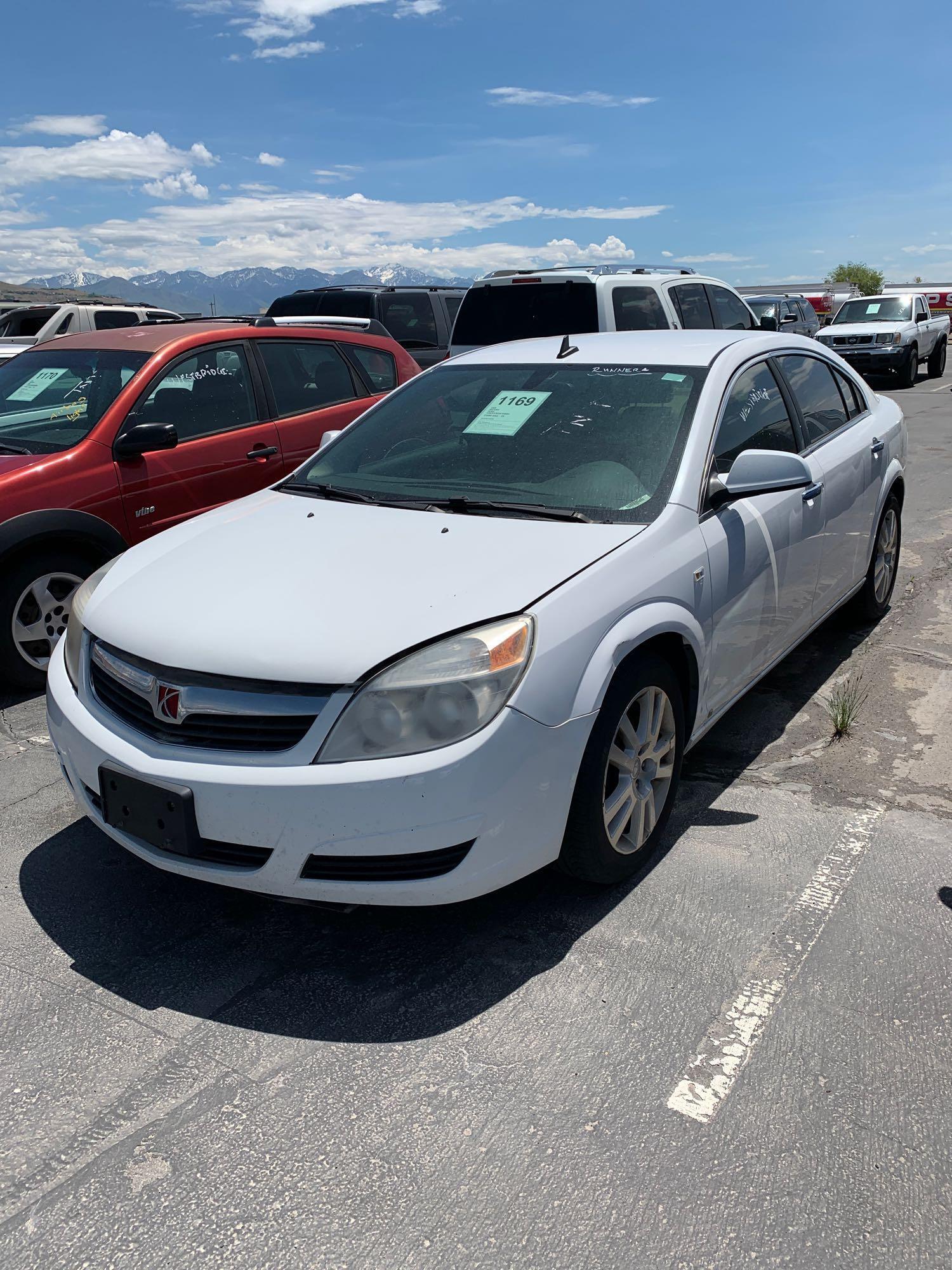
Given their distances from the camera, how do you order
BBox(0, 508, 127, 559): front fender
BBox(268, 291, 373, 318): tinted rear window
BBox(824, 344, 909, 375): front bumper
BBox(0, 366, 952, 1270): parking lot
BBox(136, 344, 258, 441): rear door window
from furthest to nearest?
BBox(824, 344, 909, 375): front bumper, BBox(268, 291, 373, 318): tinted rear window, BBox(136, 344, 258, 441): rear door window, BBox(0, 508, 127, 559): front fender, BBox(0, 366, 952, 1270): parking lot

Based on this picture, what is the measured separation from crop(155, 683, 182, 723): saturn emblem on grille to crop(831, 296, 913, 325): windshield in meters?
22.0

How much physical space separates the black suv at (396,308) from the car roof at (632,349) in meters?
8.30

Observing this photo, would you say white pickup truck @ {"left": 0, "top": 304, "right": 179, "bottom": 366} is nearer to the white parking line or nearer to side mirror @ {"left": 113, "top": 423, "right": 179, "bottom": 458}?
side mirror @ {"left": 113, "top": 423, "right": 179, "bottom": 458}

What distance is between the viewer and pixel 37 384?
586cm

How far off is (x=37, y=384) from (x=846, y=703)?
458 centimetres

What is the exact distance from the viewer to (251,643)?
2.72 metres

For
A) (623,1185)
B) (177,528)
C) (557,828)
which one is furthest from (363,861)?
(177,528)

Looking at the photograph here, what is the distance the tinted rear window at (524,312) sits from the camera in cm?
901

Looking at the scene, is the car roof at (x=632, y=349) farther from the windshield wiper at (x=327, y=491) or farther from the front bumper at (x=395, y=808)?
the front bumper at (x=395, y=808)

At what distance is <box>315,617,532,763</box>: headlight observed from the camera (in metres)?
2.59

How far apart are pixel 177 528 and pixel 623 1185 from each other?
2.61 m

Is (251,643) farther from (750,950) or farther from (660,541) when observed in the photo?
(750,950)

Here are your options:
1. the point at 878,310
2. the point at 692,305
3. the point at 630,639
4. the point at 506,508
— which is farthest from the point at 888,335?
the point at 630,639

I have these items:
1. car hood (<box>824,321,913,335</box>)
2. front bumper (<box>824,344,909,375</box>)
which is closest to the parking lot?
front bumper (<box>824,344,909,375</box>)
